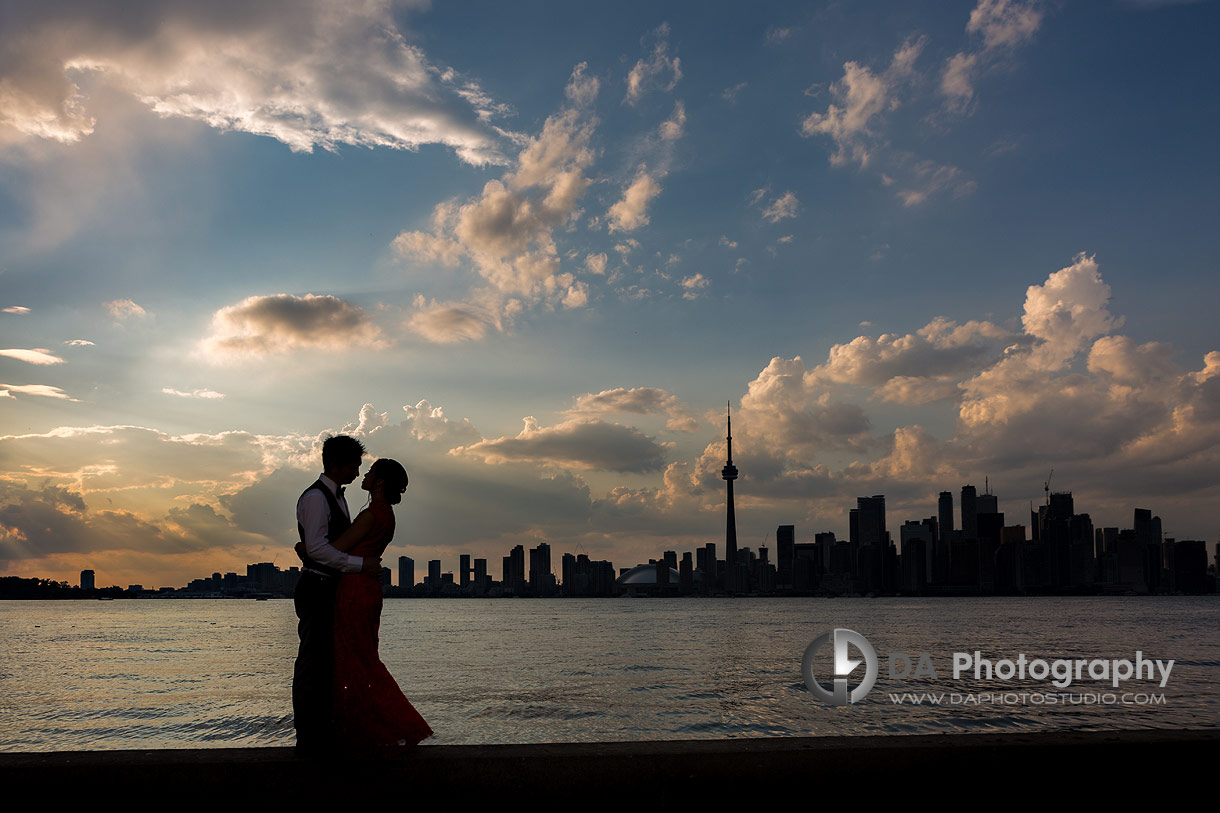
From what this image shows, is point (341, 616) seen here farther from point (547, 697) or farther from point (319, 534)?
point (547, 697)

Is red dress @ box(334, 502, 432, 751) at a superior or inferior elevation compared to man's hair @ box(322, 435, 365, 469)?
inferior

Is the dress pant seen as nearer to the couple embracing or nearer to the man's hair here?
the couple embracing

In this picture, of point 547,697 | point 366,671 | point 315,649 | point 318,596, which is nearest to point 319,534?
point 318,596

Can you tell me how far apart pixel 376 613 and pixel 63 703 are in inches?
1226

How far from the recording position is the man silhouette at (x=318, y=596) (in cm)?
469

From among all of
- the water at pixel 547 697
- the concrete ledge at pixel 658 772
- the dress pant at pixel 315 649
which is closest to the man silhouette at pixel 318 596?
the dress pant at pixel 315 649

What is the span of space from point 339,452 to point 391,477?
13.0 inches

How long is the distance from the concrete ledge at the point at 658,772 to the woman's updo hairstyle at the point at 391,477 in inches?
56.0

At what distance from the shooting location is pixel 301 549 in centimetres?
486

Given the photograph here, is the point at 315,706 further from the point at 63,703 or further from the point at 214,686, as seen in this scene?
the point at 214,686

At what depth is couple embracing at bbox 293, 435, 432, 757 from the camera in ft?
15.1

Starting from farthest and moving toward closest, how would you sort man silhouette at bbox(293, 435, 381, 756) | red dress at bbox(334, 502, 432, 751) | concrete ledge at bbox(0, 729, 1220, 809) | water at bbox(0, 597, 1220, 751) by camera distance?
water at bbox(0, 597, 1220, 751) < man silhouette at bbox(293, 435, 381, 756) < red dress at bbox(334, 502, 432, 751) < concrete ledge at bbox(0, 729, 1220, 809)

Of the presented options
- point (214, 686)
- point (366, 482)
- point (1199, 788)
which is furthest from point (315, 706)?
point (214, 686)

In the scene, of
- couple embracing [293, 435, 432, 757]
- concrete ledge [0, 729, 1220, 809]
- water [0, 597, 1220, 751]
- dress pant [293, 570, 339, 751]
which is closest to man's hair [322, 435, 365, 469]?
couple embracing [293, 435, 432, 757]
